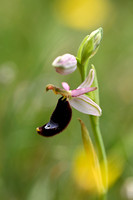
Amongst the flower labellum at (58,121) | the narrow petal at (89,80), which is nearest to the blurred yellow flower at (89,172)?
the flower labellum at (58,121)

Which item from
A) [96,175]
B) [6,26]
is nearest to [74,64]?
[96,175]

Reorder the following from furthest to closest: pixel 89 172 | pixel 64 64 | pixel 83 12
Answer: pixel 83 12, pixel 89 172, pixel 64 64

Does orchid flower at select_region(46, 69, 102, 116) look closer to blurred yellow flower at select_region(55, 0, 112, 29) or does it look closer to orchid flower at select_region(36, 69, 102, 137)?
orchid flower at select_region(36, 69, 102, 137)

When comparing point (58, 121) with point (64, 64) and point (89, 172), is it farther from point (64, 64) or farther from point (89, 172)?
point (89, 172)

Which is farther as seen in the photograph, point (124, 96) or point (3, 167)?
point (124, 96)

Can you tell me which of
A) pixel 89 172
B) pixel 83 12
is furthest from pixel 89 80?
pixel 83 12

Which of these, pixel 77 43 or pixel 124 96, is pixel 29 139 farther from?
pixel 77 43

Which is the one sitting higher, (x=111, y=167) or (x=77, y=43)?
(x=77, y=43)
